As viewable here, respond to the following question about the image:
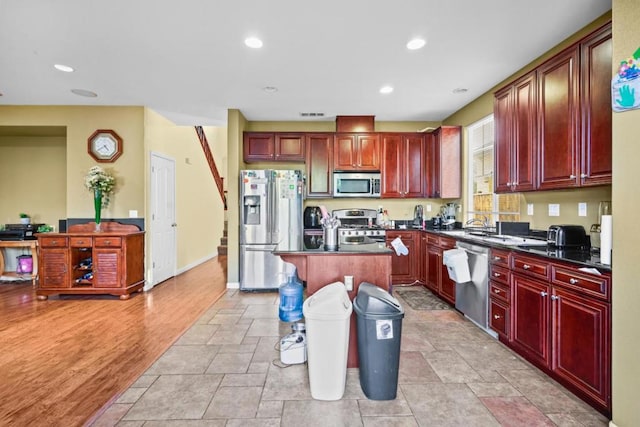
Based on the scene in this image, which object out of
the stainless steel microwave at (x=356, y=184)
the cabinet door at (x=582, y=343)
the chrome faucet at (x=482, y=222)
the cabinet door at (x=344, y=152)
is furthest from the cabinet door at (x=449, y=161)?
the cabinet door at (x=582, y=343)

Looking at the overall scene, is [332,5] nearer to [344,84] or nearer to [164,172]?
[344,84]

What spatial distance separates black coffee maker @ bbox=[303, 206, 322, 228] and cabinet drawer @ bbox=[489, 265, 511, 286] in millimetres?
Result: 2737

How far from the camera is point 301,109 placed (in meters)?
4.68

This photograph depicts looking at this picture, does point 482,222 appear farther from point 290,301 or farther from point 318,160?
point 290,301

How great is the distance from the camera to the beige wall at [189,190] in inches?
195

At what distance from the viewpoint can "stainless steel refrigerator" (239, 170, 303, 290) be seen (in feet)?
14.9

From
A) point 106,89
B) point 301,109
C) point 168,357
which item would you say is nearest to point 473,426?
point 168,357

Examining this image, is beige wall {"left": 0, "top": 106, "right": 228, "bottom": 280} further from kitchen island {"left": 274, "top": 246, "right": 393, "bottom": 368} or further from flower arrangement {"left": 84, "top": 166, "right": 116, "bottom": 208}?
kitchen island {"left": 274, "top": 246, "right": 393, "bottom": 368}

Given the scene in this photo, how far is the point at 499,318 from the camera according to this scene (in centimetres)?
274

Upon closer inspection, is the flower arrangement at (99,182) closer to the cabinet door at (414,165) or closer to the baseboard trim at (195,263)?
the baseboard trim at (195,263)

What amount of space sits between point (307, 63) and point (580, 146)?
8.34 feet

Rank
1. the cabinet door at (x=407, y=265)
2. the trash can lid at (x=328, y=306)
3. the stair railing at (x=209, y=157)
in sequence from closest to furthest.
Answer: the trash can lid at (x=328, y=306)
the cabinet door at (x=407, y=265)
the stair railing at (x=209, y=157)

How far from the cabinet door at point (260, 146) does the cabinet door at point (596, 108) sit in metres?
3.91

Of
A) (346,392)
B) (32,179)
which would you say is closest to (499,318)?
(346,392)
